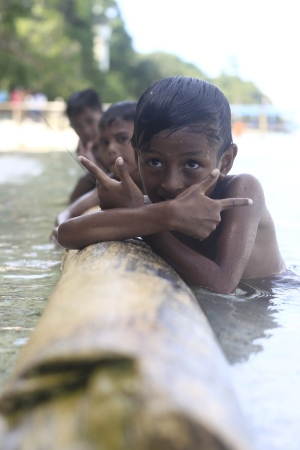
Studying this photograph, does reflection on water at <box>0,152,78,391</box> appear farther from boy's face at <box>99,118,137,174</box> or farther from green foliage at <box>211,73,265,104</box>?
green foliage at <box>211,73,265,104</box>

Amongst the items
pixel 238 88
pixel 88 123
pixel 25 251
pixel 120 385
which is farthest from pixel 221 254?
pixel 238 88

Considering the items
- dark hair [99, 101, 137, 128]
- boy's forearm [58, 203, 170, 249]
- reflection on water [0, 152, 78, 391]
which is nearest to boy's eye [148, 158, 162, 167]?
boy's forearm [58, 203, 170, 249]

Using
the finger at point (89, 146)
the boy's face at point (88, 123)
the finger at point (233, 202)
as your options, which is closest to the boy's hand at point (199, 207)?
the finger at point (233, 202)

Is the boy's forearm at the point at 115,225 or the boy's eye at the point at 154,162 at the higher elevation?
the boy's eye at the point at 154,162

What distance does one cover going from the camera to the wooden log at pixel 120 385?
1.31 meters

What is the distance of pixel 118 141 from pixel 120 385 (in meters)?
3.82

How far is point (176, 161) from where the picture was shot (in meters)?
2.68

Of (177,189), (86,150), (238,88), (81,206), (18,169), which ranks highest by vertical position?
(177,189)

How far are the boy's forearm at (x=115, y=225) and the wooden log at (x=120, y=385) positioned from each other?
77 cm

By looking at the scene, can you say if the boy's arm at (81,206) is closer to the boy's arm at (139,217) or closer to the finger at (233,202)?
the boy's arm at (139,217)

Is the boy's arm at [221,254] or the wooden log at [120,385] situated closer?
the wooden log at [120,385]

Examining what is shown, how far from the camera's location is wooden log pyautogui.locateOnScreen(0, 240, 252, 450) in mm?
1311

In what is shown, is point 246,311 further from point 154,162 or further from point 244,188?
point 154,162

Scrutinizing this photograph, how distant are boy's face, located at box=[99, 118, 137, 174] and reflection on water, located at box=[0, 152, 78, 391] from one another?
Answer: 2.53 feet
